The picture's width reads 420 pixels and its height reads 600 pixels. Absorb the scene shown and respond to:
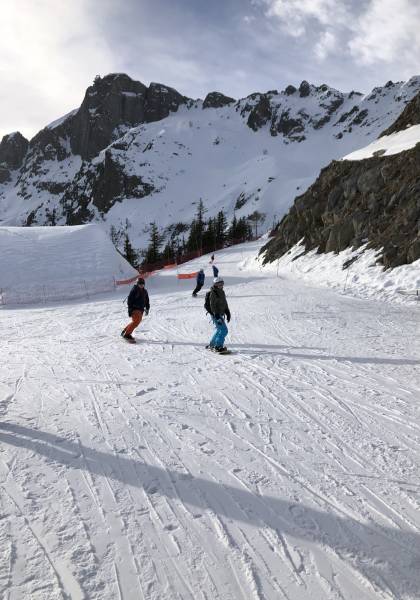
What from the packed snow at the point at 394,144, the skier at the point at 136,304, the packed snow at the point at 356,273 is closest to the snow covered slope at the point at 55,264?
the packed snow at the point at 356,273

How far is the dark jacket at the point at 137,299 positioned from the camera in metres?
10.1

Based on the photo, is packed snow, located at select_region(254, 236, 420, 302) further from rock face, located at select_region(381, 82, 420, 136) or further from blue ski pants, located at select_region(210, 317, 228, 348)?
rock face, located at select_region(381, 82, 420, 136)

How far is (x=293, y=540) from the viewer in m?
3.02

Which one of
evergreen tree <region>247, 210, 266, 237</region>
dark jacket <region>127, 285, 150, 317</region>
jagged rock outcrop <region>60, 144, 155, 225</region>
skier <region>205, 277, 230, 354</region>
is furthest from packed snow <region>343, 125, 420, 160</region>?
jagged rock outcrop <region>60, 144, 155, 225</region>

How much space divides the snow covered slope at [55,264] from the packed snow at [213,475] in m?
19.7

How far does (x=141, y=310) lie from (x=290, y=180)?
13844 cm

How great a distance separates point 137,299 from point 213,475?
680 centimetres

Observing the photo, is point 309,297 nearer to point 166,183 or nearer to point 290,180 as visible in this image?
point 290,180

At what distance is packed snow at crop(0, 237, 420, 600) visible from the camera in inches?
107

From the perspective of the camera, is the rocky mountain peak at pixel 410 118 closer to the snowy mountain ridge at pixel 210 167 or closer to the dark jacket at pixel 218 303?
the dark jacket at pixel 218 303

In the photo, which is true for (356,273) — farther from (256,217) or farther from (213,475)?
(256,217)

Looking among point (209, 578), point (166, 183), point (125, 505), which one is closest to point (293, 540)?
point (209, 578)

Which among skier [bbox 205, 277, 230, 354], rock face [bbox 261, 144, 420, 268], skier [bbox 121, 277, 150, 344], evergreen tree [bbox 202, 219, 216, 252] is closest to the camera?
skier [bbox 205, 277, 230, 354]

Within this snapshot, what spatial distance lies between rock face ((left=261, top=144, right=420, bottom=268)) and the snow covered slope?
44.0 ft
